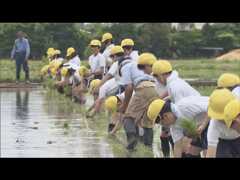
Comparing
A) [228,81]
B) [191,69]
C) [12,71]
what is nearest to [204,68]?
[191,69]

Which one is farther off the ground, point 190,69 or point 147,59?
point 147,59

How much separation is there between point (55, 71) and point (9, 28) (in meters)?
11.3

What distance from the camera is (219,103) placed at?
9117 mm

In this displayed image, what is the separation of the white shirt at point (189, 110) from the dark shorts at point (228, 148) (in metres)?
0.91

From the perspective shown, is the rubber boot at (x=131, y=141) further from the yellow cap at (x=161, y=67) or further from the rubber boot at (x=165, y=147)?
the yellow cap at (x=161, y=67)

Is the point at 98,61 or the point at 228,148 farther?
the point at 98,61

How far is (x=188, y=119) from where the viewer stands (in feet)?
32.4

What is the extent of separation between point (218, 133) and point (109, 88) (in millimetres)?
5842

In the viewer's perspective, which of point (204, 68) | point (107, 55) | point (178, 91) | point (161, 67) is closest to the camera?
point (178, 91)

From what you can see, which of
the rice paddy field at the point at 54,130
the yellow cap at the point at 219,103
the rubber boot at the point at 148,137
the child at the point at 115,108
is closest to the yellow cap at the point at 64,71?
the rice paddy field at the point at 54,130

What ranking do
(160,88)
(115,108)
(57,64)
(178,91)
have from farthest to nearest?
(57,64) → (115,108) → (160,88) → (178,91)

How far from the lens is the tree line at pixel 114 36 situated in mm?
31266

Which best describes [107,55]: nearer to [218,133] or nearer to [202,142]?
[202,142]
